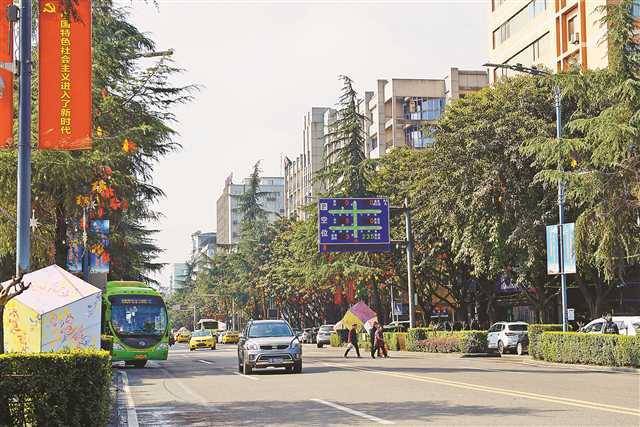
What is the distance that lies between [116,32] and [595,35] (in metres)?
32.4

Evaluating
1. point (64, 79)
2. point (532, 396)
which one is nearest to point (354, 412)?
point (532, 396)

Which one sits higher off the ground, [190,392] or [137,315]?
[137,315]

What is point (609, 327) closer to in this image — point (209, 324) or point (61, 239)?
point (61, 239)

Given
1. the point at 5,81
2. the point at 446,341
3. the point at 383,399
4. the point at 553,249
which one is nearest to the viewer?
the point at 5,81

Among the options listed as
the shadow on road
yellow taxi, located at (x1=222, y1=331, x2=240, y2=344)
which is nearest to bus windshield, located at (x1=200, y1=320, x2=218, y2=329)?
yellow taxi, located at (x1=222, y1=331, x2=240, y2=344)

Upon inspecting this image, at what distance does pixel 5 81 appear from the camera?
45.1ft

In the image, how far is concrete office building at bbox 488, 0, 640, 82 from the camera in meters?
55.5

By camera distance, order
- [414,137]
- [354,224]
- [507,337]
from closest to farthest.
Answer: [507,337]
[354,224]
[414,137]

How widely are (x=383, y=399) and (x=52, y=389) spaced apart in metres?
7.33

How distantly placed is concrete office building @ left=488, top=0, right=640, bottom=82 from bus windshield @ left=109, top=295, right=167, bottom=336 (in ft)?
75.8

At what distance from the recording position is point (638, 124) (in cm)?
2702

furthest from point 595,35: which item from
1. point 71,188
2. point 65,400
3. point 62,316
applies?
point 65,400

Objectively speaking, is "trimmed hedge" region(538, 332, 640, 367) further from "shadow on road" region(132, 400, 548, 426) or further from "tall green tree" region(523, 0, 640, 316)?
"shadow on road" region(132, 400, 548, 426)

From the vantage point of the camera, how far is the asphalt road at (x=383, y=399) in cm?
1364
